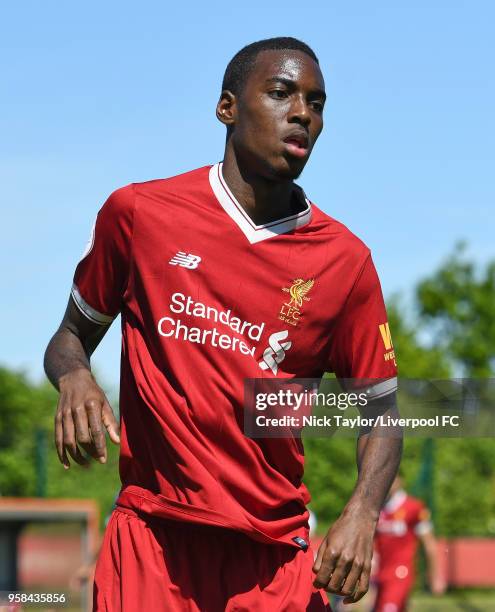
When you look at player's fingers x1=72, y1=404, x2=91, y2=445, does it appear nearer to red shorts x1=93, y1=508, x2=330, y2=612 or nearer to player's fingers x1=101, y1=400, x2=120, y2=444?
player's fingers x1=101, y1=400, x2=120, y2=444

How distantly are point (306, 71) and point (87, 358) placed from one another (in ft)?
4.14

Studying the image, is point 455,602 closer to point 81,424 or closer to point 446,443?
point 446,443

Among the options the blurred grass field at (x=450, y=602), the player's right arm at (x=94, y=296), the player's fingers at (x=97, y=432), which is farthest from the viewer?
the blurred grass field at (x=450, y=602)

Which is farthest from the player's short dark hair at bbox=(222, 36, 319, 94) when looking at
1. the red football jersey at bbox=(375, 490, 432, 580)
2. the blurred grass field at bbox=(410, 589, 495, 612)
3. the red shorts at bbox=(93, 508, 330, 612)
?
the blurred grass field at bbox=(410, 589, 495, 612)

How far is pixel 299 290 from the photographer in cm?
418

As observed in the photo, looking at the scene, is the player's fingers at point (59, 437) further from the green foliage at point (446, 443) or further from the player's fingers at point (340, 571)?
the green foliage at point (446, 443)

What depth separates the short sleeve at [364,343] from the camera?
422cm

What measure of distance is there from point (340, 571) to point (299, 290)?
0.99 meters

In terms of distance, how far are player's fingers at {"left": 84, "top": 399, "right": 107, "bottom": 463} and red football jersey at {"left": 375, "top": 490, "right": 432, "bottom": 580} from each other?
1162 cm

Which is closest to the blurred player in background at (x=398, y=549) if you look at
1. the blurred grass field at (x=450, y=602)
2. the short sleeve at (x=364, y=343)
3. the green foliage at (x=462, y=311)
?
the blurred grass field at (x=450, y=602)

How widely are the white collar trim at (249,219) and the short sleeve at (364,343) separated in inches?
11.5

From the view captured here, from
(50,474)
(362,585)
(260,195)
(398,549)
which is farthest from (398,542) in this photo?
(362,585)

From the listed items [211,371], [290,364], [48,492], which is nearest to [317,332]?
[290,364]

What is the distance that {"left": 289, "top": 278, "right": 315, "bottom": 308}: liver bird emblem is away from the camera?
417 cm
